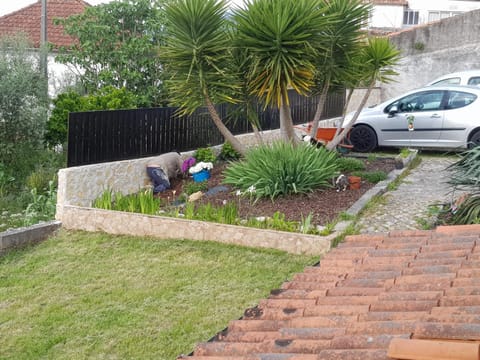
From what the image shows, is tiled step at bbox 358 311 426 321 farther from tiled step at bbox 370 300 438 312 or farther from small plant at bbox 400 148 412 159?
small plant at bbox 400 148 412 159

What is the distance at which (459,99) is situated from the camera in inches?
635

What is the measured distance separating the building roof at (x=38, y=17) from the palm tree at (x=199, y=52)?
36.0ft

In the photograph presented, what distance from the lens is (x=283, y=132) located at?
1289cm

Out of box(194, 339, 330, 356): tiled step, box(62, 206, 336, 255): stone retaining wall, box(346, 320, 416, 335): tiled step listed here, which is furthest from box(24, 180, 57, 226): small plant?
box(346, 320, 416, 335): tiled step

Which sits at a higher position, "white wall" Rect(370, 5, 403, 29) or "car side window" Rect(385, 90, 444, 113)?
"white wall" Rect(370, 5, 403, 29)

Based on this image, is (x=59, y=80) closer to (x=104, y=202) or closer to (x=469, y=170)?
(x=104, y=202)

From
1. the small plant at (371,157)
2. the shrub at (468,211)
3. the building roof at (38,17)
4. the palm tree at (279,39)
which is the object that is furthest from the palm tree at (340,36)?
the building roof at (38,17)

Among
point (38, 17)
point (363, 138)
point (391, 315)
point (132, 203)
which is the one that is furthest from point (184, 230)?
point (38, 17)

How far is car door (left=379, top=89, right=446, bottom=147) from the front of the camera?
1623 cm

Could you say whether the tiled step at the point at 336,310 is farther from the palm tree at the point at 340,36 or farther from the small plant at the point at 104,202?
the palm tree at the point at 340,36

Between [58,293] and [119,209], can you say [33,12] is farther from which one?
[58,293]

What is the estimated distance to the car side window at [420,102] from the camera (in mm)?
16359

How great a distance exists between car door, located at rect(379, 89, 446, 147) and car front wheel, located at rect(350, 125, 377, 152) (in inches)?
7.9

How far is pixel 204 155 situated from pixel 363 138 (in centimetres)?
475
